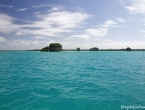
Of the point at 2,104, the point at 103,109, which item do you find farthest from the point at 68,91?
the point at 2,104

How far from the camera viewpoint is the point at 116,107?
9.81 metres

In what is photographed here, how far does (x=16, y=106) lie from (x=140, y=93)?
1162cm

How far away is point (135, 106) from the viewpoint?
9.98m

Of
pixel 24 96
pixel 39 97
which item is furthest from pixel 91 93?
pixel 24 96

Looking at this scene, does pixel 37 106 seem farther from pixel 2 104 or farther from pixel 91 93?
pixel 91 93

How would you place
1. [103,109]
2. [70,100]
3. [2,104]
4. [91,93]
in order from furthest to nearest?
[91,93] < [70,100] < [2,104] < [103,109]

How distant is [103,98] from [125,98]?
77.2 inches

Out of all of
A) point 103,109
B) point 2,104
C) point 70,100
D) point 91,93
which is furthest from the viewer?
point 91,93

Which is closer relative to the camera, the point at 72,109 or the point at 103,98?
the point at 72,109

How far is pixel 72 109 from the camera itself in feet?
31.9

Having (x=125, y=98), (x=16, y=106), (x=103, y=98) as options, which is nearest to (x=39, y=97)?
(x=16, y=106)

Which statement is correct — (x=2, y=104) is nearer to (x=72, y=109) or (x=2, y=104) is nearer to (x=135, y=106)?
(x=72, y=109)

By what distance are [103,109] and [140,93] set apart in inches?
213

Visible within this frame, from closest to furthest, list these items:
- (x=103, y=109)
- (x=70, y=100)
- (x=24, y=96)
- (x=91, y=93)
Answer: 1. (x=103, y=109)
2. (x=70, y=100)
3. (x=24, y=96)
4. (x=91, y=93)
